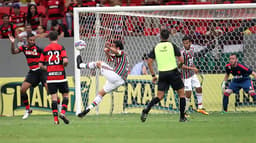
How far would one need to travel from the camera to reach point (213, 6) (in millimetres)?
15805

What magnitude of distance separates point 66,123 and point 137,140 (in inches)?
142

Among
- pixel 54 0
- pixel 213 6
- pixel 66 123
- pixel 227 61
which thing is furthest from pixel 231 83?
pixel 54 0

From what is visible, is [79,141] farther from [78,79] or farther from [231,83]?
[231,83]

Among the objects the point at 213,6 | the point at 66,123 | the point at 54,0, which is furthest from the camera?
the point at 54,0

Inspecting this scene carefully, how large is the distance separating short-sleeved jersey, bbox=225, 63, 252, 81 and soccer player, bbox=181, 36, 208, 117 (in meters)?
0.97

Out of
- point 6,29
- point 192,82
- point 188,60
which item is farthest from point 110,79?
point 6,29

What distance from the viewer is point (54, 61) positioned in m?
12.4

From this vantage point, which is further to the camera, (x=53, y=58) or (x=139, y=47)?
(x=139, y=47)

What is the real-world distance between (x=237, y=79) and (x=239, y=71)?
0.86 ft

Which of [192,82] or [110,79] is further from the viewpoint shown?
[192,82]

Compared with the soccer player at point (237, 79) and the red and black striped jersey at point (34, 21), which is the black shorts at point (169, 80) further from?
the red and black striped jersey at point (34, 21)

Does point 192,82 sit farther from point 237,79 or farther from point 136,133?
point 136,133

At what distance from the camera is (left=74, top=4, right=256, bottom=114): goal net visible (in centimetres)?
1684

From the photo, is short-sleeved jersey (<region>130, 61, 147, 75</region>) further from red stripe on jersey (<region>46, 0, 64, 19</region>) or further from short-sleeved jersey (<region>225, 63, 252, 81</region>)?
red stripe on jersey (<region>46, 0, 64, 19</region>)
